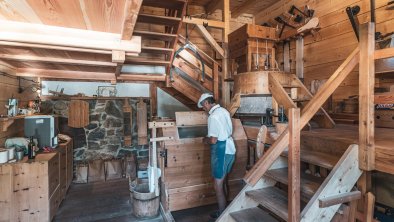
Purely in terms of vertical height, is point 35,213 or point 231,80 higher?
point 231,80

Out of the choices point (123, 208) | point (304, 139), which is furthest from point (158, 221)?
point (304, 139)

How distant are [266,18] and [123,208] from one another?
4891mm

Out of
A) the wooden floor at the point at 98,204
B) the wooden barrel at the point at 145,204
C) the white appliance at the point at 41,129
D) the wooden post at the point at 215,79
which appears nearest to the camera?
the wooden barrel at the point at 145,204

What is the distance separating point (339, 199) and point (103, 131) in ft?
15.6

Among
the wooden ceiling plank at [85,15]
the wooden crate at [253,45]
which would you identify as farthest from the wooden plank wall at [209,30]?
the wooden ceiling plank at [85,15]

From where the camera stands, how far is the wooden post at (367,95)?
72.8 inches

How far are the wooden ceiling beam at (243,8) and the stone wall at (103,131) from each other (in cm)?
318

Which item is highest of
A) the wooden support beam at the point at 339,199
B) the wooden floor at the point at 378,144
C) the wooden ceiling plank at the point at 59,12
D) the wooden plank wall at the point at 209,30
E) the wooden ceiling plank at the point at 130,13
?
the wooden plank wall at the point at 209,30

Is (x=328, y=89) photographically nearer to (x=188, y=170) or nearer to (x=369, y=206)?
(x=369, y=206)

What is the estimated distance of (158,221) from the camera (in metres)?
3.15

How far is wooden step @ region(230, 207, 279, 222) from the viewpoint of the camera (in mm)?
2207

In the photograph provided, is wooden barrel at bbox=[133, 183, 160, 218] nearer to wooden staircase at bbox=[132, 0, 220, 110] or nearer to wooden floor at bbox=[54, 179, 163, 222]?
wooden floor at bbox=[54, 179, 163, 222]

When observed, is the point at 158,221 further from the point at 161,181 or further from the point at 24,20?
the point at 24,20

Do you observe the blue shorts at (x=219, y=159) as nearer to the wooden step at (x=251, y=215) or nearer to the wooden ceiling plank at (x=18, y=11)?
the wooden step at (x=251, y=215)
